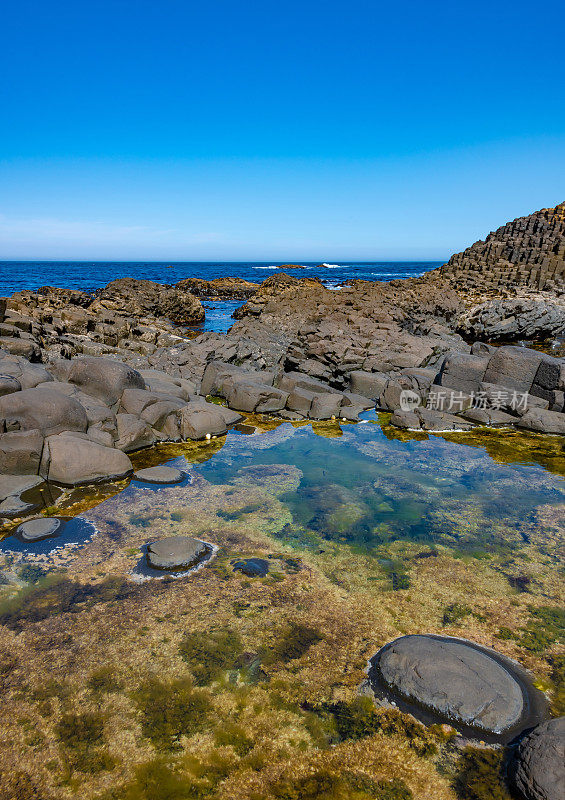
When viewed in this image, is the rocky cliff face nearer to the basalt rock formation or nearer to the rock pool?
the basalt rock formation

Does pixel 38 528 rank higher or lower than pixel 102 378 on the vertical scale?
lower

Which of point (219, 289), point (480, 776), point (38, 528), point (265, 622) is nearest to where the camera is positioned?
point (480, 776)

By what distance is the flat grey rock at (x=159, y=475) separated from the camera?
8040 millimetres

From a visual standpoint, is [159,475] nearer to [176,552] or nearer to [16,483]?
[16,483]

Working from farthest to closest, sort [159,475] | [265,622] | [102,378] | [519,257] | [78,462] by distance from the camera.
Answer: [519,257] → [102,378] → [159,475] → [78,462] → [265,622]

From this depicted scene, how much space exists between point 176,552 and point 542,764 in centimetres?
402

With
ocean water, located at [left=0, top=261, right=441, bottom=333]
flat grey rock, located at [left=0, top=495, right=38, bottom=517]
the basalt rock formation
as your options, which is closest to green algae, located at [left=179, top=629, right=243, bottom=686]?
flat grey rock, located at [left=0, top=495, right=38, bottom=517]

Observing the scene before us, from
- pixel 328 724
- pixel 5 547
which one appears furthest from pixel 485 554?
pixel 5 547

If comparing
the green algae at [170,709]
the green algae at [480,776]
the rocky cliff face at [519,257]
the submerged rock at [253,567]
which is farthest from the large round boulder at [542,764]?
the rocky cliff face at [519,257]

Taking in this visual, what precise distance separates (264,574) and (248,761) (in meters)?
2.26

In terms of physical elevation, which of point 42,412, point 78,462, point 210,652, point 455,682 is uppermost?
point 42,412

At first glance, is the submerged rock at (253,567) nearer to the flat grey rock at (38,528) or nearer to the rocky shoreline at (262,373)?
the flat grey rock at (38,528)

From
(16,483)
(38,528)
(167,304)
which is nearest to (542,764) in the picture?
(38,528)

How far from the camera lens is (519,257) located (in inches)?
1590
